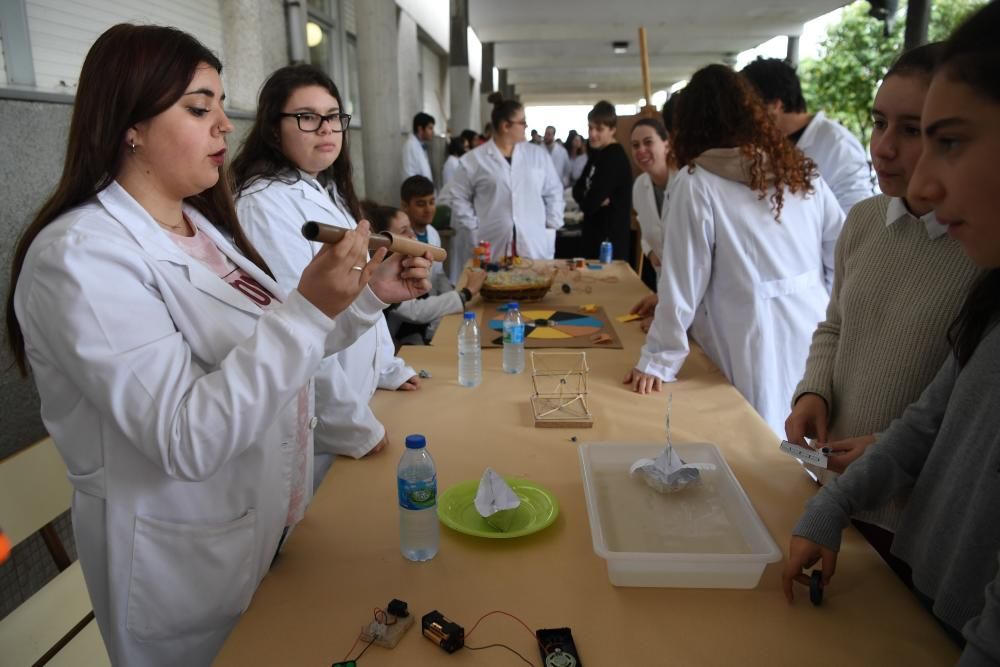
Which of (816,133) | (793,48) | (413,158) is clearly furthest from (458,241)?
(793,48)

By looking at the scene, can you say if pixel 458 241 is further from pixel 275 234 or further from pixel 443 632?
pixel 443 632

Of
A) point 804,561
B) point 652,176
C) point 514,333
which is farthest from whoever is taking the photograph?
point 652,176

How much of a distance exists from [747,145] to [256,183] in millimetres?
1430

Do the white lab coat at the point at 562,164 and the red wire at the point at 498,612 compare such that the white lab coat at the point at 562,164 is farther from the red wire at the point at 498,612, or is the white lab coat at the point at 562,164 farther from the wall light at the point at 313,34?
the red wire at the point at 498,612

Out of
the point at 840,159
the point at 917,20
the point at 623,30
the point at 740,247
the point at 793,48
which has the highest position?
the point at 623,30

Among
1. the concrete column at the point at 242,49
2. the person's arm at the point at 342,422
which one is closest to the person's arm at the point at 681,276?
the person's arm at the point at 342,422

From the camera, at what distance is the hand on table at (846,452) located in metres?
1.24

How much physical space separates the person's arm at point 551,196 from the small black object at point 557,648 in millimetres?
4512

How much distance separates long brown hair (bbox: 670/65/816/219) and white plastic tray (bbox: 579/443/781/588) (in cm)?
102

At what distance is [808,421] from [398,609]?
0.96 metres

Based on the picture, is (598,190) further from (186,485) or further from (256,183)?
(186,485)

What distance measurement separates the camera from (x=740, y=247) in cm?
207

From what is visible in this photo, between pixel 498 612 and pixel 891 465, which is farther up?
pixel 891 465

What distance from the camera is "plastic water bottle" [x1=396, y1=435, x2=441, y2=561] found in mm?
1128
